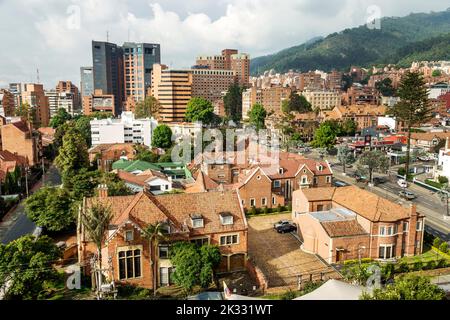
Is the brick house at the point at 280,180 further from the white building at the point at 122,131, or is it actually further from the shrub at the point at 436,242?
the white building at the point at 122,131

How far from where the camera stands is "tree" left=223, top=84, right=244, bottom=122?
121 metres

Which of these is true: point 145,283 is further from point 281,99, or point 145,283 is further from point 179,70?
point 281,99

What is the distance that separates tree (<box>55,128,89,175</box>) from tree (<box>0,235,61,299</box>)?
94.7 ft

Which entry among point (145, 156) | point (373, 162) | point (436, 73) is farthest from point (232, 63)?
point (373, 162)

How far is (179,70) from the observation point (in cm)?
10856

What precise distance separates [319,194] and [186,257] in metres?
16.9

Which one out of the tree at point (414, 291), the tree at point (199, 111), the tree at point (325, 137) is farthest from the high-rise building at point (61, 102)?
the tree at point (414, 291)

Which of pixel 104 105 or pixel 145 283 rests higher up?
pixel 104 105

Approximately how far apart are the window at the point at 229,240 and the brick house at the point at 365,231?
684 cm

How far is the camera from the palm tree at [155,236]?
23.3 meters

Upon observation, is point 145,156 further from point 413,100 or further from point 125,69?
point 125,69

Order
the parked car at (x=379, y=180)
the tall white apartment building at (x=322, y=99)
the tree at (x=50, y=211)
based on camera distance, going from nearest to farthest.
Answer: the tree at (x=50, y=211) < the parked car at (x=379, y=180) < the tall white apartment building at (x=322, y=99)

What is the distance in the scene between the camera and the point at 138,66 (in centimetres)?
14962

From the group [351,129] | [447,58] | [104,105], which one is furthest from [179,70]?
[447,58]
